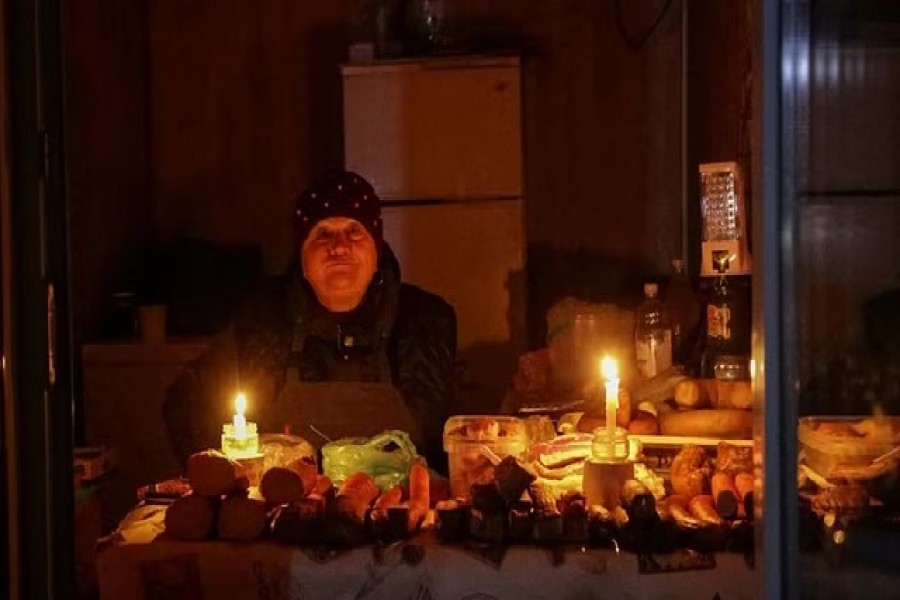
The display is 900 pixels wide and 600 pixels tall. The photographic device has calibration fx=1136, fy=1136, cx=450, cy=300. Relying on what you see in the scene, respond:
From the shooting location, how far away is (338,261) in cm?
288

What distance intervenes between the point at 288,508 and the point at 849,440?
954 millimetres

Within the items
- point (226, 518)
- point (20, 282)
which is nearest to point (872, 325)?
point (226, 518)

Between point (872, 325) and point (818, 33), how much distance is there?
0.54m

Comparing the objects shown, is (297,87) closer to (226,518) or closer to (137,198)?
(137,198)

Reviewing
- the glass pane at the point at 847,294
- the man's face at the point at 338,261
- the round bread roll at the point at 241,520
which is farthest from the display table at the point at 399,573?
the man's face at the point at 338,261

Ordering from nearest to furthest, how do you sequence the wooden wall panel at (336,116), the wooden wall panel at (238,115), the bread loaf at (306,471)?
1. the bread loaf at (306,471)
2. the wooden wall panel at (336,116)
3. the wooden wall panel at (238,115)

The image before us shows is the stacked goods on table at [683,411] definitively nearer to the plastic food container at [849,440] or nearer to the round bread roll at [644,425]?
the round bread roll at [644,425]

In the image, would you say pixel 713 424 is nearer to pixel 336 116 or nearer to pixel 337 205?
pixel 337 205

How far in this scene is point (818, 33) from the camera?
148 centimetres

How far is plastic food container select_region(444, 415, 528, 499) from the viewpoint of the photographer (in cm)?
216

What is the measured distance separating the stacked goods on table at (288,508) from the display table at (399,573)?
1.1 inches

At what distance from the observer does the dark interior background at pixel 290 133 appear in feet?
13.5

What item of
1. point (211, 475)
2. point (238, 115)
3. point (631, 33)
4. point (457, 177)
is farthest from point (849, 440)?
point (238, 115)

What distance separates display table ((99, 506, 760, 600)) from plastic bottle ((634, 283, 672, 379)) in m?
0.77
